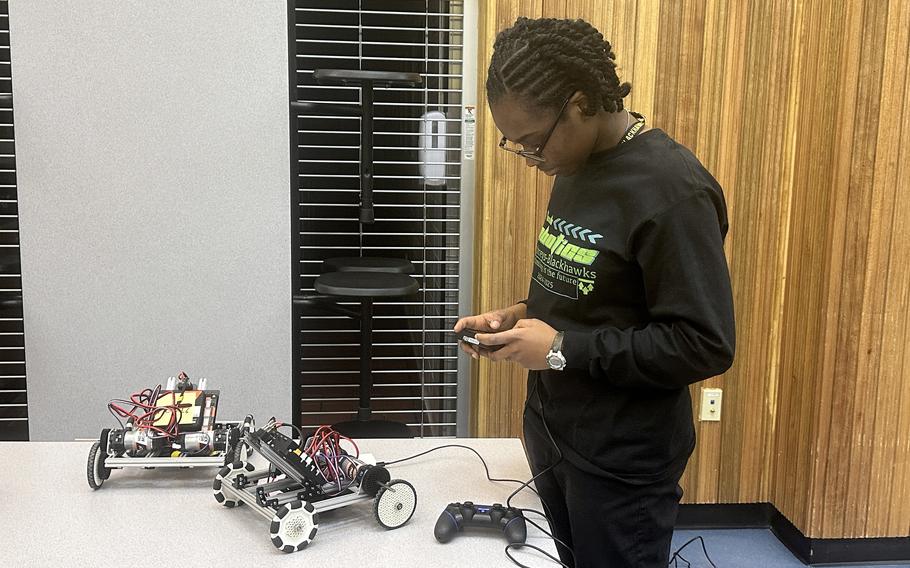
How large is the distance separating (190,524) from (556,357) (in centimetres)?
65

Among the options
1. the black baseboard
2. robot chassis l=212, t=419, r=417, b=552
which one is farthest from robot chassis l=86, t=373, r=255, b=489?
the black baseboard

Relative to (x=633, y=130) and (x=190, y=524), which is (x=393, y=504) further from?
(x=633, y=130)

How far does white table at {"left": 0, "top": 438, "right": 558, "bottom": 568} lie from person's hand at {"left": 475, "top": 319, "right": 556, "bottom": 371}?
10.4 inches

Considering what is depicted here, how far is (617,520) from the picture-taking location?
53.5 inches

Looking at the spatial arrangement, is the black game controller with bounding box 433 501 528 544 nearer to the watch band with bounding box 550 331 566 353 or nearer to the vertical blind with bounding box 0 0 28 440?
the watch band with bounding box 550 331 566 353

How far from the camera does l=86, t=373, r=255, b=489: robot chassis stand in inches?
54.5

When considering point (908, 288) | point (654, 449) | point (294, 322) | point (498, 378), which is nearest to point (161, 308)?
point (294, 322)

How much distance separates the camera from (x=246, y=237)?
2596 millimetres

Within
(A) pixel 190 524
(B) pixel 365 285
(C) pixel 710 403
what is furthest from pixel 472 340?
(C) pixel 710 403

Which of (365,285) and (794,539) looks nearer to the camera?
(365,285)

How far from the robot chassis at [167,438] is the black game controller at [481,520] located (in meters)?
0.42

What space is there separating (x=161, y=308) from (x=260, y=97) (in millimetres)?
770

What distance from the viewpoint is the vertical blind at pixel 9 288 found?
2631 mm

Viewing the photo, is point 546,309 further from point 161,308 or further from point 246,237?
point 161,308
